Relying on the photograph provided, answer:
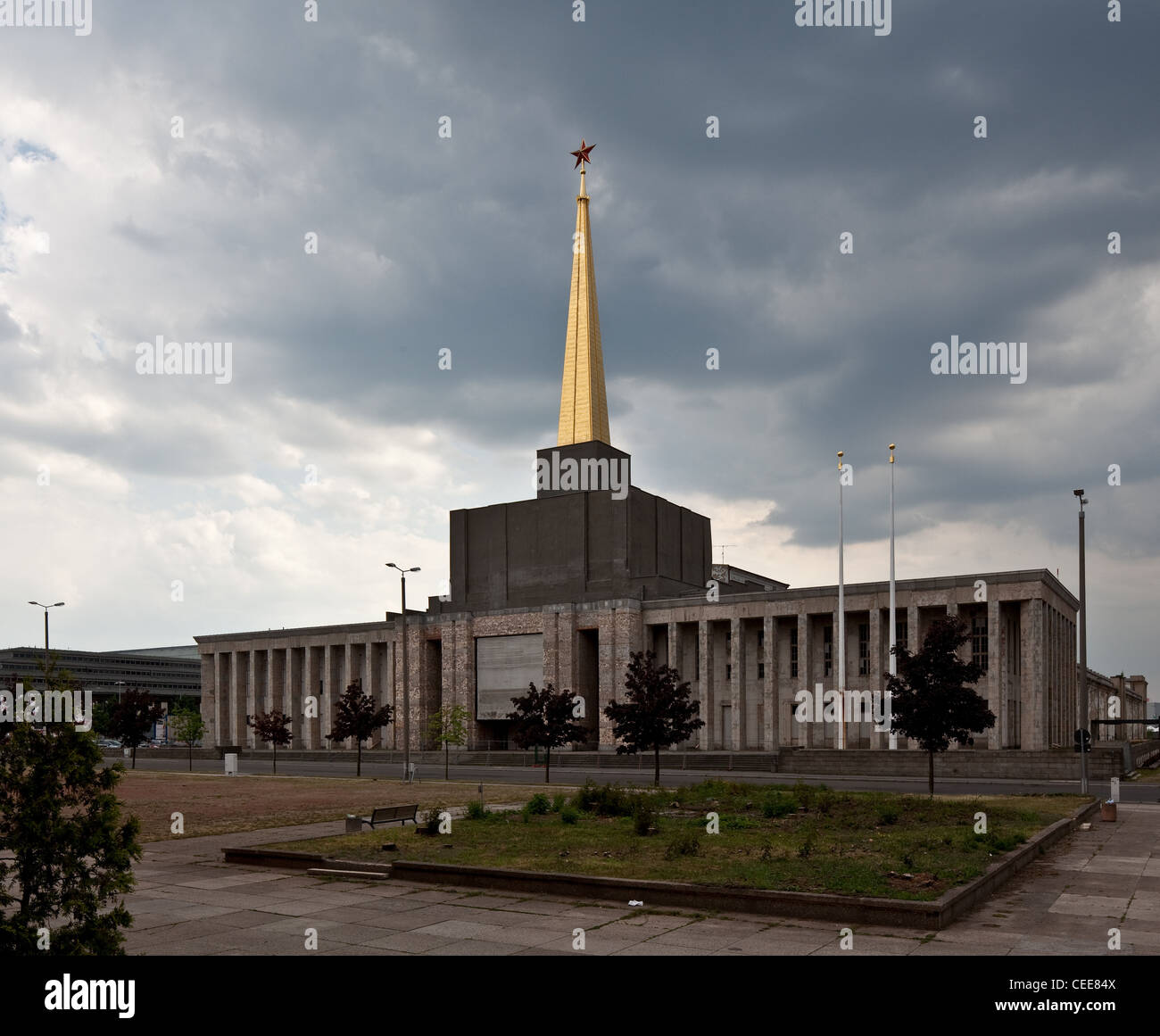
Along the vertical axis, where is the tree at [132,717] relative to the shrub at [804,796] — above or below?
below

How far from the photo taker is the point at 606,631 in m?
75.5

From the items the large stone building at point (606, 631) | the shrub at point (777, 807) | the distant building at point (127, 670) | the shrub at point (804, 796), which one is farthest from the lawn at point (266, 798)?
the distant building at point (127, 670)

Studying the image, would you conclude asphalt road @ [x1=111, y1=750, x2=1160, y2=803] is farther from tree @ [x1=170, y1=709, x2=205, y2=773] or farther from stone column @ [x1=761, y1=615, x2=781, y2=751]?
tree @ [x1=170, y1=709, x2=205, y2=773]

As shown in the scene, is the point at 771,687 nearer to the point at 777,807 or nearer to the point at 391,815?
the point at 777,807

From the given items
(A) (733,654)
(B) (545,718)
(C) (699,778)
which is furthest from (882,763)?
(A) (733,654)

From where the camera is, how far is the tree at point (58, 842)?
822 centimetres

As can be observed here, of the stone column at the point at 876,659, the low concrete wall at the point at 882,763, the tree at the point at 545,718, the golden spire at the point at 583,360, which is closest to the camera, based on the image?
the low concrete wall at the point at 882,763

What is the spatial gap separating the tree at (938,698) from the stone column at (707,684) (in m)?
36.5

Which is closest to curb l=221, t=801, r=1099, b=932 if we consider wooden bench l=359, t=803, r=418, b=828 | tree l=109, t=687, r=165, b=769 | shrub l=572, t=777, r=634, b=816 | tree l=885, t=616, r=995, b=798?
wooden bench l=359, t=803, r=418, b=828

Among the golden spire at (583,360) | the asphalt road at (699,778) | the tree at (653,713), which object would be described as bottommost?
the asphalt road at (699,778)

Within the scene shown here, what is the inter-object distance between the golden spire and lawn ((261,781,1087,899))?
5857 cm

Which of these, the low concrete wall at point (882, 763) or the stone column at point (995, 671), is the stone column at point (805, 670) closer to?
the stone column at point (995, 671)

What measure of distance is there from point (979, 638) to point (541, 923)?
56.9 meters
